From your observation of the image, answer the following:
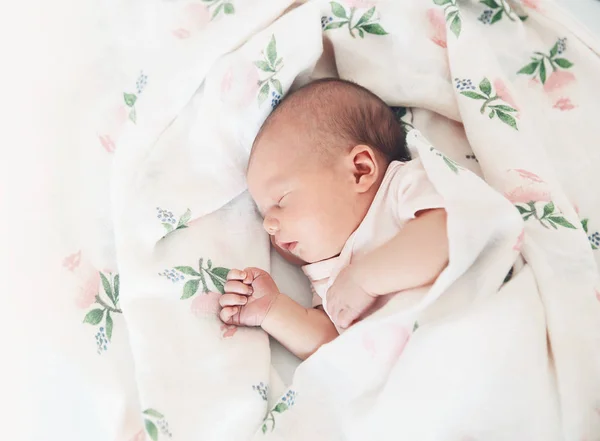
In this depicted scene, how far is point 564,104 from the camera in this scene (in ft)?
3.53

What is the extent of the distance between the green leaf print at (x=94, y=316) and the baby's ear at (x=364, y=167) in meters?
0.47

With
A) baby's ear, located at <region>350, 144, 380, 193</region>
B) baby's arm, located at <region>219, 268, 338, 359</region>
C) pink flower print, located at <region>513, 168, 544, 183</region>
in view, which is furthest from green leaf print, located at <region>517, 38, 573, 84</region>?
baby's arm, located at <region>219, 268, 338, 359</region>

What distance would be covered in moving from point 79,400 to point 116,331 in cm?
12

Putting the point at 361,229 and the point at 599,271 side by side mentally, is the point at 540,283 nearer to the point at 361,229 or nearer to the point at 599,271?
the point at 599,271

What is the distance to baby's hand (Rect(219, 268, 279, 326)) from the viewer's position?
0.96m

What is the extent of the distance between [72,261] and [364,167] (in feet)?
1.73

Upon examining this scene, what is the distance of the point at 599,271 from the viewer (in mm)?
918

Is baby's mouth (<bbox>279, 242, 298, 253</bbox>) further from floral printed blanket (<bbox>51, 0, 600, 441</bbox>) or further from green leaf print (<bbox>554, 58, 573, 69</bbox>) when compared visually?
green leaf print (<bbox>554, 58, 573, 69</bbox>)

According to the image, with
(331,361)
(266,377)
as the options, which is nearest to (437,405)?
(331,361)

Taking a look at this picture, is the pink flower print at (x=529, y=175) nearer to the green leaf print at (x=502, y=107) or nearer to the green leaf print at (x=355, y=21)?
the green leaf print at (x=502, y=107)

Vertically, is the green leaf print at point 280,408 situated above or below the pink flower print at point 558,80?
below

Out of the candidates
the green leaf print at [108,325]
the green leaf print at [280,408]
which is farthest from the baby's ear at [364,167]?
the green leaf print at [108,325]

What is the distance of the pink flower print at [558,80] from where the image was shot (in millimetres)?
1094

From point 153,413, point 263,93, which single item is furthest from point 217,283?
point 263,93
